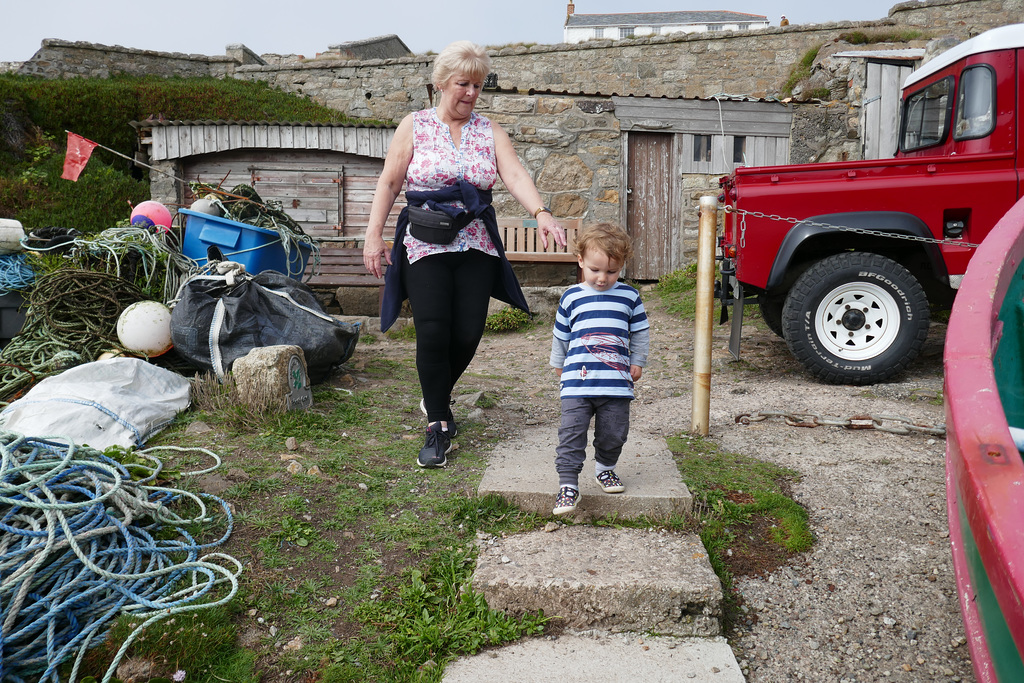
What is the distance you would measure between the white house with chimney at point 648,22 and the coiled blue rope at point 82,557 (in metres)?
53.3

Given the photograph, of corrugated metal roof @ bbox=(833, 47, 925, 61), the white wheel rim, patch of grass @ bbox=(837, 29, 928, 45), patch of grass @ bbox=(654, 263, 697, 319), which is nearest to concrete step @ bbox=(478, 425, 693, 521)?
the white wheel rim

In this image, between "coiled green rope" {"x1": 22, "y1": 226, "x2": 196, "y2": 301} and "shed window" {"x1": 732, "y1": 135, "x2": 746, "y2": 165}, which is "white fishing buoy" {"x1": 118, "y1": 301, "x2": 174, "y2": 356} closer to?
"coiled green rope" {"x1": 22, "y1": 226, "x2": 196, "y2": 301}

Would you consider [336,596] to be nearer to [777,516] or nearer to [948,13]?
[777,516]

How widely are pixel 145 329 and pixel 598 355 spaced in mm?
3261

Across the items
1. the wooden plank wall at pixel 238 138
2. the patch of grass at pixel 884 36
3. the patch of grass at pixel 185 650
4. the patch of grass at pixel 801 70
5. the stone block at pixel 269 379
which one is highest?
the patch of grass at pixel 884 36

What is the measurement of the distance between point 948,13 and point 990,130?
1370 cm

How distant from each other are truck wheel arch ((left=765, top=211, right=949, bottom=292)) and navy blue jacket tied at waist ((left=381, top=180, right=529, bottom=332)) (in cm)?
233

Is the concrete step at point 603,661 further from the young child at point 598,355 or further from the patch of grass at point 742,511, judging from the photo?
the young child at point 598,355

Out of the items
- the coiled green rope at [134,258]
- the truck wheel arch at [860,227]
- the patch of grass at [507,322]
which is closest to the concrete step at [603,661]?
the truck wheel arch at [860,227]

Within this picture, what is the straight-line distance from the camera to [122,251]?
16.3 ft

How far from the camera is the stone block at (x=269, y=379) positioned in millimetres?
3756

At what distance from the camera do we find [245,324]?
4.43 m

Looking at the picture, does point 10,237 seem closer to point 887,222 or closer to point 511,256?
point 511,256

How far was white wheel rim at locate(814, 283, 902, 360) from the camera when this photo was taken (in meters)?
4.61
